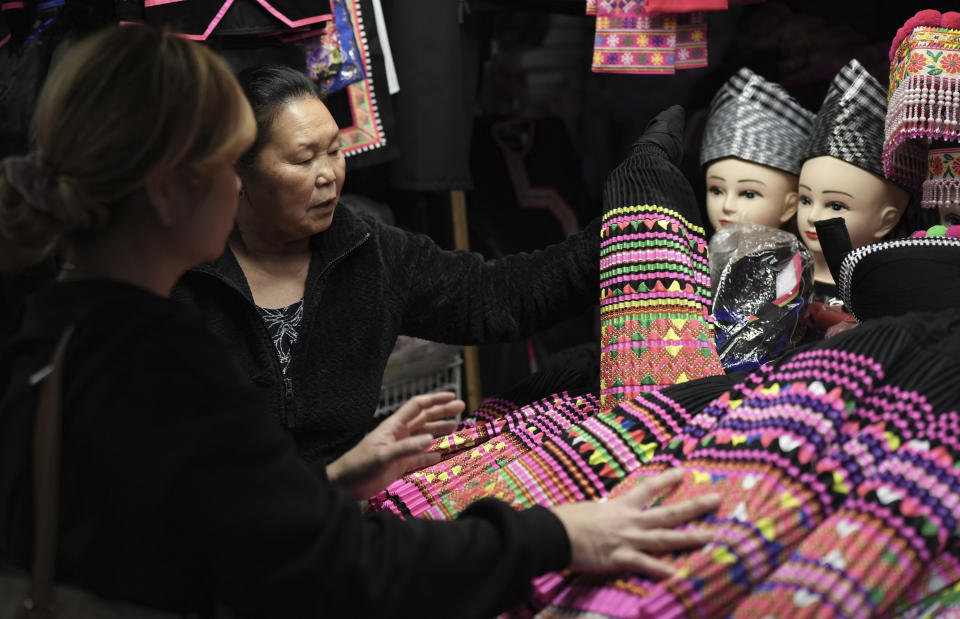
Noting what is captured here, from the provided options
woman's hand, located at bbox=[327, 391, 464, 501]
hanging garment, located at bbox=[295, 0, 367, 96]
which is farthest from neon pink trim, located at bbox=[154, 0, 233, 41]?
woman's hand, located at bbox=[327, 391, 464, 501]

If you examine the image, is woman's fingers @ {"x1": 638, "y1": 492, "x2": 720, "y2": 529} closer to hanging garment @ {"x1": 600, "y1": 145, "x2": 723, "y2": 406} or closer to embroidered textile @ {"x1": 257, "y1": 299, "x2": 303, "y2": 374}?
hanging garment @ {"x1": 600, "y1": 145, "x2": 723, "y2": 406}

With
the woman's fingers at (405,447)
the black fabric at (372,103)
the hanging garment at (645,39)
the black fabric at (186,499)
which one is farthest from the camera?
the black fabric at (372,103)

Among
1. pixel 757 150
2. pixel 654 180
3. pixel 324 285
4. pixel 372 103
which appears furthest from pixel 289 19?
pixel 757 150

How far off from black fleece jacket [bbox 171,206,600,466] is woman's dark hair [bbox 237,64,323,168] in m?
0.21

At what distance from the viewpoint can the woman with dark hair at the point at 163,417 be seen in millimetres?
946

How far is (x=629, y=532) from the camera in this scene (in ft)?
3.79

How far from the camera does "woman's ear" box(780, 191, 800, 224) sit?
2324mm

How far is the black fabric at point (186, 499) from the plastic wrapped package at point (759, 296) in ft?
3.23

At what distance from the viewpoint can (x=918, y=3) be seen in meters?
2.57

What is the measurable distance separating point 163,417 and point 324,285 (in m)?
0.95

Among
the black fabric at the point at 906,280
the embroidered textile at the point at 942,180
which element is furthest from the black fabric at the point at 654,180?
the embroidered textile at the point at 942,180

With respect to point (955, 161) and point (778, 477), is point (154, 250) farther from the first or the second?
point (955, 161)

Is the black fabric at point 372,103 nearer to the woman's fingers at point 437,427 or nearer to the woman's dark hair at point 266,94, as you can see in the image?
the woman's dark hair at point 266,94

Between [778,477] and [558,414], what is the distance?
65 cm
